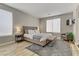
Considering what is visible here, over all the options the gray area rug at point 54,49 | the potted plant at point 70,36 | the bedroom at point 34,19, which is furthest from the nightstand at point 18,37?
the potted plant at point 70,36

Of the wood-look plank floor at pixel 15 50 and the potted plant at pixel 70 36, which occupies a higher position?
the potted plant at pixel 70 36

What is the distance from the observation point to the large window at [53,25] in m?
1.64

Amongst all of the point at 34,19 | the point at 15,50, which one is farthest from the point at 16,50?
the point at 34,19

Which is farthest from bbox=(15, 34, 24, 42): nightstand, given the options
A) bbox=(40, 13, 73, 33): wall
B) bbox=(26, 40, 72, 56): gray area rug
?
bbox=(40, 13, 73, 33): wall

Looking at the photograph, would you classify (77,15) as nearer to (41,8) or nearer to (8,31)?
(41,8)

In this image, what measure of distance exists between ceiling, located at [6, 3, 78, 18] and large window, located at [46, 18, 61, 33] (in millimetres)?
145

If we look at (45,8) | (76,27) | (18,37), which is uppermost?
(45,8)

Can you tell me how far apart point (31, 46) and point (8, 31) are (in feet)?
1.82

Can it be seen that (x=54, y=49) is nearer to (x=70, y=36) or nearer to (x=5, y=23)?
(x=70, y=36)

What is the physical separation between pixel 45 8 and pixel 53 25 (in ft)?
1.33

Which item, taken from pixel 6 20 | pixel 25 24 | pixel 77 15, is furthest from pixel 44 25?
pixel 6 20

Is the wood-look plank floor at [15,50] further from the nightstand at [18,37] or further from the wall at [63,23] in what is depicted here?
the wall at [63,23]

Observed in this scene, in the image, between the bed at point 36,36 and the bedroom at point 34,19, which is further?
the bed at point 36,36

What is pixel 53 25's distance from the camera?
1.70m
